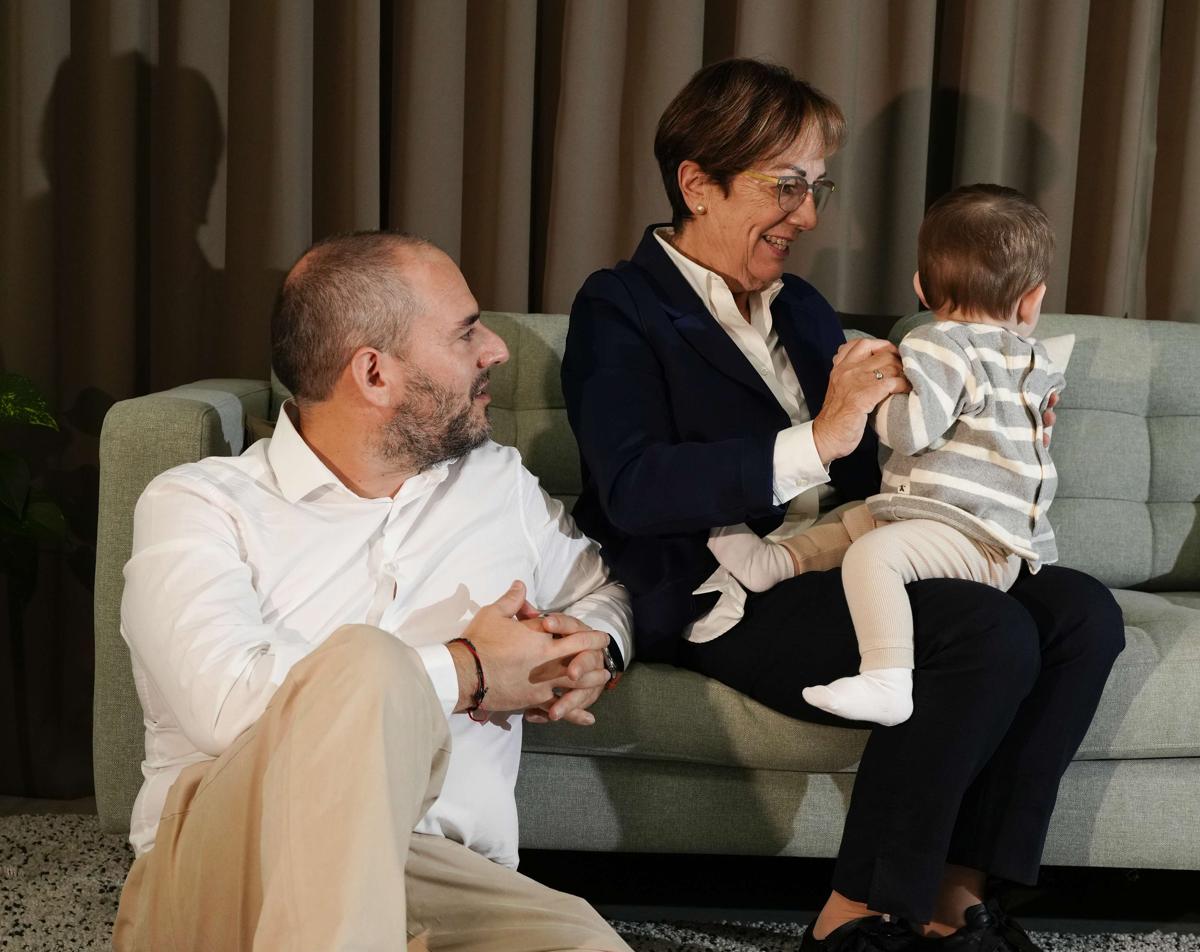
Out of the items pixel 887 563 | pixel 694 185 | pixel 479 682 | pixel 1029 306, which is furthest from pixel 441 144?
pixel 479 682

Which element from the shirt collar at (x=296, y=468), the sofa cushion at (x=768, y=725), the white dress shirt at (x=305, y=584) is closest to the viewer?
the white dress shirt at (x=305, y=584)

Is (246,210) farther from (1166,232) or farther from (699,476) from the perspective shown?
(1166,232)

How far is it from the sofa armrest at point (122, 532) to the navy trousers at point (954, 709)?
0.81 metres

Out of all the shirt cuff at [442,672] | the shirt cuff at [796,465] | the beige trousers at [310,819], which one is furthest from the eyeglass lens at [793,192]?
the beige trousers at [310,819]

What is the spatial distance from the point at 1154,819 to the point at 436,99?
1774 millimetres

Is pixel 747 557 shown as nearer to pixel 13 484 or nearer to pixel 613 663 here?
pixel 613 663

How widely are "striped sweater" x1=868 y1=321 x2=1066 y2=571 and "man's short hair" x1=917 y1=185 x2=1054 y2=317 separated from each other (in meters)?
0.05

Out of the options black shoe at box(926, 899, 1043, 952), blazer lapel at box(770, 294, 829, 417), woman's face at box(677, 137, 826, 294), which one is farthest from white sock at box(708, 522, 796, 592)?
black shoe at box(926, 899, 1043, 952)

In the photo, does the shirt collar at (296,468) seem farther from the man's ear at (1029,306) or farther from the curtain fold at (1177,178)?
the curtain fold at (1177,178)

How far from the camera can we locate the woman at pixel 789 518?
→ 1556 millimetres

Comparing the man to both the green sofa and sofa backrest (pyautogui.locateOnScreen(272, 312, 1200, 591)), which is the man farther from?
sofa backrest (pyautogui.locateOnScreen(272, 312, 1200, 591))

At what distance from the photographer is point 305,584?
1.46m

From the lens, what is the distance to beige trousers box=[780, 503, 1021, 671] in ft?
5.19

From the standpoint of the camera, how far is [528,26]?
2494 mm
